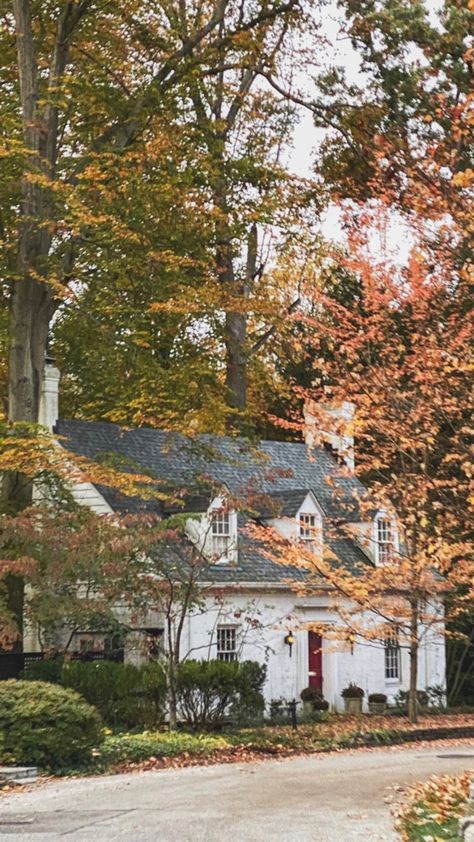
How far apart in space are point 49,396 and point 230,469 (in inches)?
227

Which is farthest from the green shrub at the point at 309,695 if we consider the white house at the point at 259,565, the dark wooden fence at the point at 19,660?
the dark wooden fence at the point at 19,660

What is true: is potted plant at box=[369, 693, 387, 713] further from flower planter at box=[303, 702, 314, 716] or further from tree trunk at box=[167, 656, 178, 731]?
tree trunk at box=[167, 656, 178, 731]

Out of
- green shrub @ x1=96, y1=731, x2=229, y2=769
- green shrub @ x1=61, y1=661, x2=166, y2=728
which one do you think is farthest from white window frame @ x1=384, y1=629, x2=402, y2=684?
green shrub @ x1=96, y1=731, x2=229, y2=769

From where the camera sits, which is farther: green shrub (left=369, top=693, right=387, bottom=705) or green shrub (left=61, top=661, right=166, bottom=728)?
green shrub (left=369, top=693, right=387, bottom=705)

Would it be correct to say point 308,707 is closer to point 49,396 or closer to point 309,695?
point 309,695

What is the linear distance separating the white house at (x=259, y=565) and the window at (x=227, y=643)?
0.02 m

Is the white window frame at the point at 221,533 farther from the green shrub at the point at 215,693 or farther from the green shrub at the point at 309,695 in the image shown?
the green shrub at the point at 215,693

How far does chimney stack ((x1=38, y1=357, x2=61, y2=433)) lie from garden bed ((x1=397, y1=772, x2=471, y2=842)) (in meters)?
16.5

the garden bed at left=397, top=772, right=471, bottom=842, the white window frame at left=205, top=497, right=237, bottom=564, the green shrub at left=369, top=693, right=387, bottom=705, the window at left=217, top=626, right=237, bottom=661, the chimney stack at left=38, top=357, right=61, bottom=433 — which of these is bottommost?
the garden bed at left=397, top=772, right=471, bottom=842

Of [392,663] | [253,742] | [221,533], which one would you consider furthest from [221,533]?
[253,742]

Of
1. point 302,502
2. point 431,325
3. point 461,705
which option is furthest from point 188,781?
point 461,705

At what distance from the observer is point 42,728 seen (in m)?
17.7

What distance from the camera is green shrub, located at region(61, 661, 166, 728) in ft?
74.9

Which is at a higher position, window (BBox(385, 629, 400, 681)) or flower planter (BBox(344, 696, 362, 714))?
window (BBox(385, 629, 400, 681))
